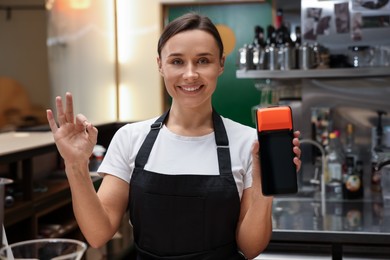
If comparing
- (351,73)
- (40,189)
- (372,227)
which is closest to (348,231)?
(372,227)

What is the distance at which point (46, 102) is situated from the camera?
5812 millimetres

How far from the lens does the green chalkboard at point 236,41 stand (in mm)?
5746

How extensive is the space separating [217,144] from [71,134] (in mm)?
424

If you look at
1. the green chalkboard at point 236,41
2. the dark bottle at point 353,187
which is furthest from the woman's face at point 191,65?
the green chalkboard at point 236,41

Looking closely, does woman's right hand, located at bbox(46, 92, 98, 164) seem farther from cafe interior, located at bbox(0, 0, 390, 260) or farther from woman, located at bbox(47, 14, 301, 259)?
cafe interior, located at bbox(0, 0, 390, 260)

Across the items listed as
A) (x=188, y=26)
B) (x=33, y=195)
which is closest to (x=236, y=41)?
(x=33, y=195)

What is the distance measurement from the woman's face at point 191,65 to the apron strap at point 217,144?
0.11m

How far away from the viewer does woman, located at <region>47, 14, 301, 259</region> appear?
154cm

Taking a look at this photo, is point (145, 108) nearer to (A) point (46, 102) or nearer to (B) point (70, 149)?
(A) point (46, 102)

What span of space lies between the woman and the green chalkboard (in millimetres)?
4142

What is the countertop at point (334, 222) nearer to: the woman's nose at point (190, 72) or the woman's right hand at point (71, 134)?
the woman's nose at point (190, 72)

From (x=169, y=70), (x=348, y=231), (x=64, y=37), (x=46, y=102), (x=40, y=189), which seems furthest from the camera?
(x=46, y=102)

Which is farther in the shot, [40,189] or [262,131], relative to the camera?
[40,189]

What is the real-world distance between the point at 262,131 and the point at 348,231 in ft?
4.04
